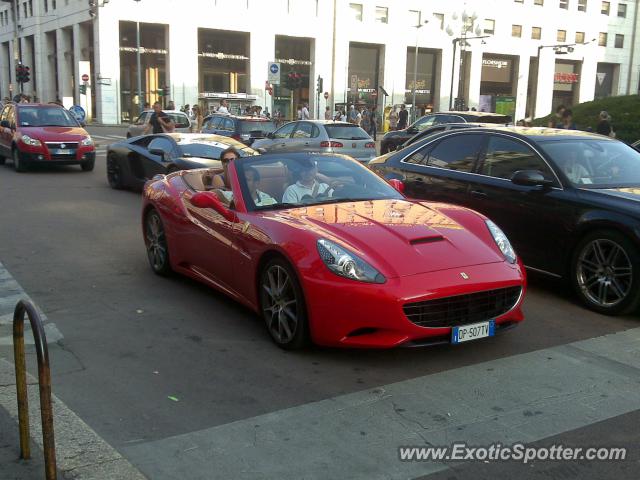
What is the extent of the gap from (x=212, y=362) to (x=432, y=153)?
14.0 ft

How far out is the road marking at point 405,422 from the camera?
3.32 m

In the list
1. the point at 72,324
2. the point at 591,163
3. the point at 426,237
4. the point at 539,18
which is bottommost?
the point at 72,324

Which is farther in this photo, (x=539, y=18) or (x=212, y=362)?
(x=539, y=18)

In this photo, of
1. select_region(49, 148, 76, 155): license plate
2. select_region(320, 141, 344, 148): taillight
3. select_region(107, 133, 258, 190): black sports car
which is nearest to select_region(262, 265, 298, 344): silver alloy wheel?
select_region(107, 133, 258, 190): black sports car

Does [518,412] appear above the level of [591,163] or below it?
below

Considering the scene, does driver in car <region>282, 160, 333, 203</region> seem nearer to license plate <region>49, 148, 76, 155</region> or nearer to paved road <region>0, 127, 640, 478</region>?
paved road <region>0, 127, 640, 478</region>

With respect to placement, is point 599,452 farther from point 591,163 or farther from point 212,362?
point 591,163

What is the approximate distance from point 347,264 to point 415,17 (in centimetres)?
6081

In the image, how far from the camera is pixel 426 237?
Answer: 4.90m

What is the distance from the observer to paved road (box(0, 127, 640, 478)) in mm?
3516

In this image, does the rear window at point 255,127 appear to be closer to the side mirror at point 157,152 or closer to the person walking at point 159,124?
the person walking at point 159,124

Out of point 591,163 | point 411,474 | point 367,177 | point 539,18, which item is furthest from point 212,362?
point 539,18

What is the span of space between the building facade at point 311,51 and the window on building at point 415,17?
0.09 metres

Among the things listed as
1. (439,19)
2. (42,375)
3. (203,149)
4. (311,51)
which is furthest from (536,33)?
(42,375)
